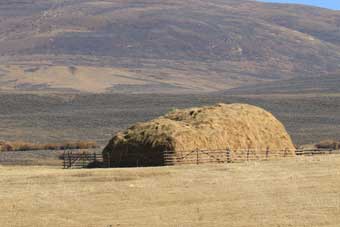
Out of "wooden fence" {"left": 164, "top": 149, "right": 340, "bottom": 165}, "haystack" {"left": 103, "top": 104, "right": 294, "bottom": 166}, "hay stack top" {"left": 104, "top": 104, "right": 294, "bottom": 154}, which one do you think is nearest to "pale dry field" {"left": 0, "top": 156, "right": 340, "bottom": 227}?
"wooden fence" {"left": 164, "top": 149, "right": 340, "bottom": 165}

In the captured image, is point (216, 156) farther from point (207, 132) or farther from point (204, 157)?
point (207, 132)

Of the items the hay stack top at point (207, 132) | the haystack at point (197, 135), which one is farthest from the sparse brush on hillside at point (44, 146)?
the haystack at point (197, 135)

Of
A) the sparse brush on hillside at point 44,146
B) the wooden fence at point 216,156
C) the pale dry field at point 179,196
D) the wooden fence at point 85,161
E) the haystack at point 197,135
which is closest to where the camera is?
the pale dry field at point 179,196

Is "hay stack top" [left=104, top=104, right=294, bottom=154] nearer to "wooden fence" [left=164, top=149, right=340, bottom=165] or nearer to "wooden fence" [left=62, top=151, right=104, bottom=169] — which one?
"wooden fence" [left=164, top=149, right=340, bottom=165]

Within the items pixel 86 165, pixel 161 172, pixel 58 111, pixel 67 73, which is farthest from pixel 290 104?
pixel 67 73

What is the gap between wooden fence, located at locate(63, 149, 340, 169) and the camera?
105ft

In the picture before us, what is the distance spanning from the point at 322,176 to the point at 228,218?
21.4 feet

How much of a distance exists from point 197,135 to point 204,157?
3.02 ft

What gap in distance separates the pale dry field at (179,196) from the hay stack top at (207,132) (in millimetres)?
2817

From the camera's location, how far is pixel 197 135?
3297cm

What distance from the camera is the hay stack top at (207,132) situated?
3256 centimetres

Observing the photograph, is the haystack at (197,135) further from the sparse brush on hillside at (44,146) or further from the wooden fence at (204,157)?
the sparse brush on hillside at (44,146)

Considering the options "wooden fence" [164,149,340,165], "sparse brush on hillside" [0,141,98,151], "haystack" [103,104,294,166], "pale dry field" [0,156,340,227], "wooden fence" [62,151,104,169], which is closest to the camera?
"pale dry field" [0,156,340,227]

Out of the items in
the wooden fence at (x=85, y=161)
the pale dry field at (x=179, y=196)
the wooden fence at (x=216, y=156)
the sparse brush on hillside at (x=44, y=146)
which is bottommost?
the sparse brush on hillside at (x=44, y=146)
